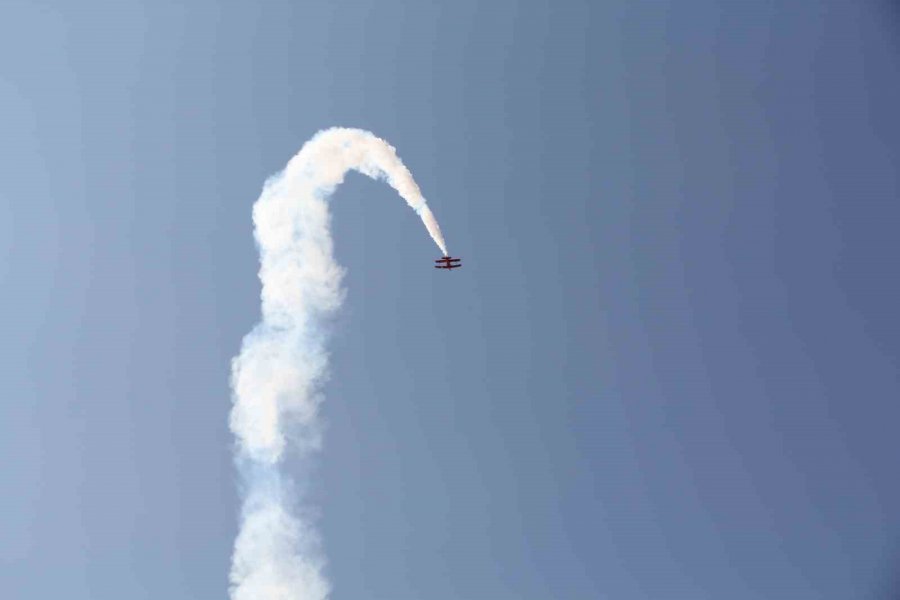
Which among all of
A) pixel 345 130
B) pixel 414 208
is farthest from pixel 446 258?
pixel 345 130

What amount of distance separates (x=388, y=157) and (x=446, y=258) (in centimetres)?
1580

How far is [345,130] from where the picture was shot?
454ft

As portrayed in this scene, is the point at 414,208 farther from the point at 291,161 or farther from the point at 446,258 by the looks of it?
the point at 291,161

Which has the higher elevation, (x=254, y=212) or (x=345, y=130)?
(x=345, y=130)

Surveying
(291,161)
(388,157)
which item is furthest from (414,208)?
(291,161)

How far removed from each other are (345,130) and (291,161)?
27.3 ft

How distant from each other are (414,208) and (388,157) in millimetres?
7489

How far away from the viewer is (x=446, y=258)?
133750 millimetres

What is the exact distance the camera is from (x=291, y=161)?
458 feet

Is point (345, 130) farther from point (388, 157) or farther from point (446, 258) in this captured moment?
point (446, 258)

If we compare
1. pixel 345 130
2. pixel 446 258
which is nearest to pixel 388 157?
pixel 345 130

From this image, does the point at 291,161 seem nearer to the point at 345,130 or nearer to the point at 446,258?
the point at 345,130

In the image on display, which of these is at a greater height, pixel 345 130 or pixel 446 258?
pixel 345 130

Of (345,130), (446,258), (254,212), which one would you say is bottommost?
(446,258)
